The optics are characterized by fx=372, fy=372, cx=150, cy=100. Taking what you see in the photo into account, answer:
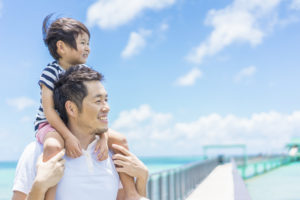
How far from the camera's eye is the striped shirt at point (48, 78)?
1.98m

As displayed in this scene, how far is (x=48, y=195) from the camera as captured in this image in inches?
68.6

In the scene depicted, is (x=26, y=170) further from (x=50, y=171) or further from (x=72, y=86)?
(x=72, y=86)

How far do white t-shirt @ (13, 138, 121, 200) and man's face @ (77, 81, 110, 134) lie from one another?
0.13 meters

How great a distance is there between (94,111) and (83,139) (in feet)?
0.59

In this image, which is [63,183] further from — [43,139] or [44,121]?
[44,121]

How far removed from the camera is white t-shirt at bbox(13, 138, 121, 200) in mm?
1807

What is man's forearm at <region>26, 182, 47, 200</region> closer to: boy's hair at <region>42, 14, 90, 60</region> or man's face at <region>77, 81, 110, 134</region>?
man's face at <region>77, 81, 110, 134</region>

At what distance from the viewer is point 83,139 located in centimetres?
195

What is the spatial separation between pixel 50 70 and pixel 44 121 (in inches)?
10.9

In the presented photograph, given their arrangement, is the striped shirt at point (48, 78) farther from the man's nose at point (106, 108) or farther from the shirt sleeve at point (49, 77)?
the man's nose at point (106, 108)

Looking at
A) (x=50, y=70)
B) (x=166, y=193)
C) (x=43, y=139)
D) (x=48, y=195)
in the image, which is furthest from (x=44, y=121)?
(x=166, y=193)

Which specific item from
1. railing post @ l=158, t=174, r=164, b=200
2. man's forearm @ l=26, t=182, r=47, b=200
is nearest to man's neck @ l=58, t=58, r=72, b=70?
man's forearm @ l=26, t=182, r=47, b=200

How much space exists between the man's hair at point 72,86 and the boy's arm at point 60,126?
0.04 metres

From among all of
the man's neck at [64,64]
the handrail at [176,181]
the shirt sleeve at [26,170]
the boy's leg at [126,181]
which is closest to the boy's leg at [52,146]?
the shirt sleeve at [26,170]
